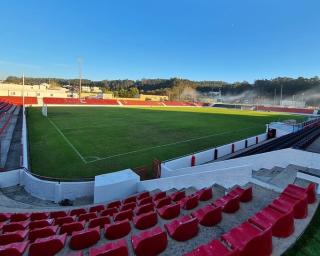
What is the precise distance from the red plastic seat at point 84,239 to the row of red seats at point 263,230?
2350 mm

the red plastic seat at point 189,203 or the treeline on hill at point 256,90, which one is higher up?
the treeline on hill at point 256,90

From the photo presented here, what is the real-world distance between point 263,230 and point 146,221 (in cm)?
276

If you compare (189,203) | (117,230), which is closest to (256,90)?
(189,203)

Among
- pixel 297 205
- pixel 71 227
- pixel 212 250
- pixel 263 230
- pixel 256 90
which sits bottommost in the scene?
pixel 71 227

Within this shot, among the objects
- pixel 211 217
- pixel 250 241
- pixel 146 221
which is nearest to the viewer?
pixel 250 241

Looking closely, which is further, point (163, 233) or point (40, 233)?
point (40, 233)

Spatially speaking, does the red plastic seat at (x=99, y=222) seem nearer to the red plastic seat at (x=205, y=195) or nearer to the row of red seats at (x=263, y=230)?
the red plastic seat at (x=205, y=195)

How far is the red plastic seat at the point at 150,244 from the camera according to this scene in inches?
180

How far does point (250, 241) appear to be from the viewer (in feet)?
12.7

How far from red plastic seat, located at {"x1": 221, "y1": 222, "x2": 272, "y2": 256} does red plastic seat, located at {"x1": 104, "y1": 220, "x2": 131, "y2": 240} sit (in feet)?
7.47

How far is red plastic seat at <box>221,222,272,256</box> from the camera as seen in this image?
3.90 meters

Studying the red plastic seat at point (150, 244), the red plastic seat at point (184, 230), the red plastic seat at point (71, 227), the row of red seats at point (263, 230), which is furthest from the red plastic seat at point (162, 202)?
the row of red seats at point (263, 230)

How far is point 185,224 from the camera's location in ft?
17.0

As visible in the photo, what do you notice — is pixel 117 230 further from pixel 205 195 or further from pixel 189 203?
pixel 205 195
